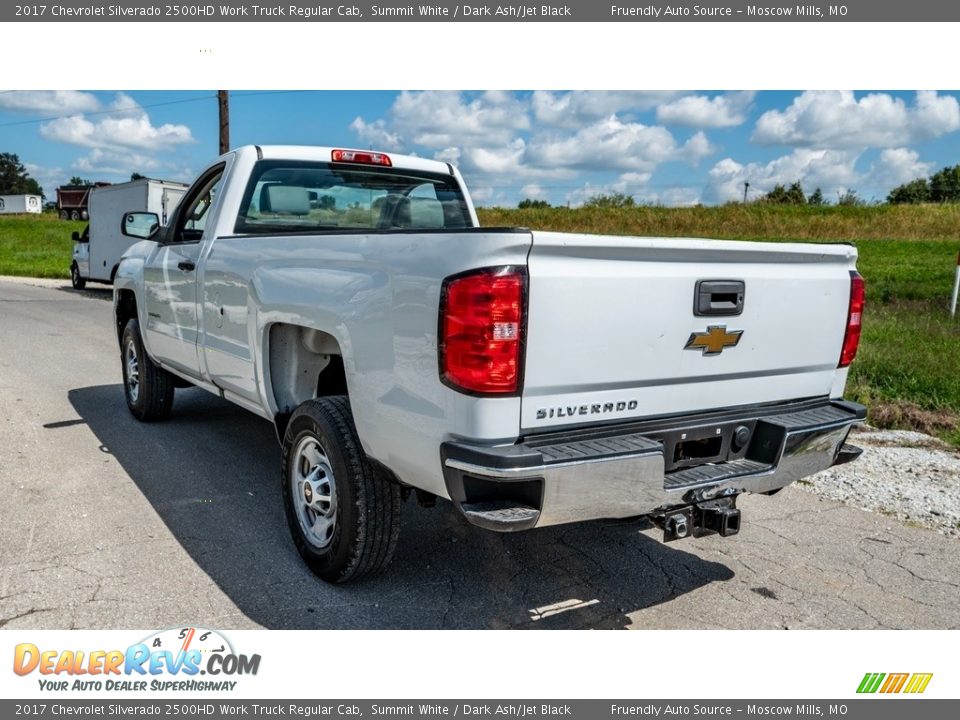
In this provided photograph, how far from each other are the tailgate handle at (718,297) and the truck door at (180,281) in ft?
10.4

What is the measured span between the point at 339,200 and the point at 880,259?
21.5 metres

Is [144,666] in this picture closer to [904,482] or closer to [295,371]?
[295,371]

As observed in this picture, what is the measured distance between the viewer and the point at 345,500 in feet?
11.3

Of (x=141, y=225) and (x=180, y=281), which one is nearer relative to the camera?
(x=180, y=281)

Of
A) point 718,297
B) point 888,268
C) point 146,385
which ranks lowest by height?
point 146,385

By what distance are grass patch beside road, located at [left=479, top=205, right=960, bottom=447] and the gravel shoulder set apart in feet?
1.36

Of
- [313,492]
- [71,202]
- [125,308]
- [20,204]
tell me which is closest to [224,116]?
[125,308]

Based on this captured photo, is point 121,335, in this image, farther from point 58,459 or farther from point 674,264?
point 674,264

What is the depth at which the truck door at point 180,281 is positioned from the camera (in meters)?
5.09

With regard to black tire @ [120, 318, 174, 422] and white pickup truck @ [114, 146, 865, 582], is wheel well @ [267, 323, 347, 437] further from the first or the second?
black tire @ [120, 318, 174, 422]

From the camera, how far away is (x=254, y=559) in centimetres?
395

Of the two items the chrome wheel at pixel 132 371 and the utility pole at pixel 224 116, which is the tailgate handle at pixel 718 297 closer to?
the chrome wheel at pixel 132 371

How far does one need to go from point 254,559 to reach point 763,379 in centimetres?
259

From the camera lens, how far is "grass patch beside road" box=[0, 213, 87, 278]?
1147 inches
